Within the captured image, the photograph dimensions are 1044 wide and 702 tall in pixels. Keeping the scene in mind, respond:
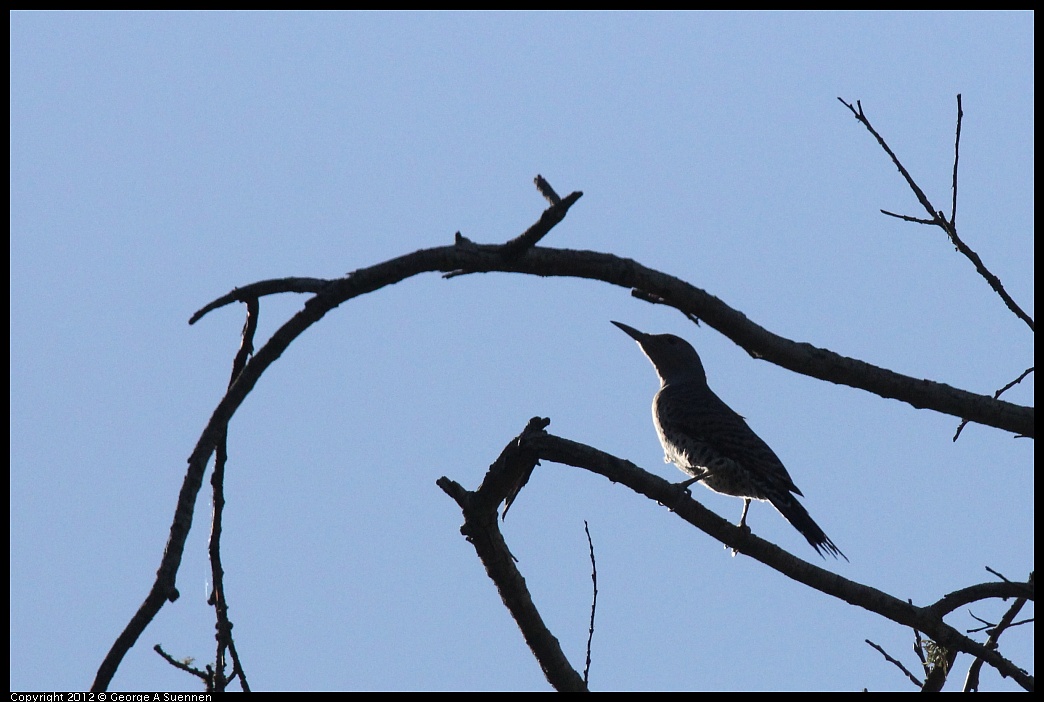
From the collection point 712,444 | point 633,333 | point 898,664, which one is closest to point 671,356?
point 633,333

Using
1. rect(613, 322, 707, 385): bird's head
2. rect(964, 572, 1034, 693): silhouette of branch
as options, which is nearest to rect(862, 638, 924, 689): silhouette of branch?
rect(964, 572, 1034, 693): silhouette of branch

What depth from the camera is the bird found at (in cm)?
740

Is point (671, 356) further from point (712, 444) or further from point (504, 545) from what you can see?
point (504, 545)

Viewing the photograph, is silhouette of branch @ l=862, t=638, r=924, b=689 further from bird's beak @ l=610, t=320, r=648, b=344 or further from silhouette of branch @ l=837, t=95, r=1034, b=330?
bird's beak @ l=610, t=320, r=648, b=344

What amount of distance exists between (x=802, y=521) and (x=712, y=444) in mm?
1152

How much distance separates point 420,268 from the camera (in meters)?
3.17

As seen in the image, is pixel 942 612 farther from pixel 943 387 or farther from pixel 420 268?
pixel 420 268

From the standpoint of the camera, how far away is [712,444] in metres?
8.09

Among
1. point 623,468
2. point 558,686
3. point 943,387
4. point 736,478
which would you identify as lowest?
point 558,686

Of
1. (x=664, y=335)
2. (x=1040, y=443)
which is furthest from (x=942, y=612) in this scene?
(x=664, y=335)

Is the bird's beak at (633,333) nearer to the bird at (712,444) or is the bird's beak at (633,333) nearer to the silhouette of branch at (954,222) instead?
the bird at (712,444)

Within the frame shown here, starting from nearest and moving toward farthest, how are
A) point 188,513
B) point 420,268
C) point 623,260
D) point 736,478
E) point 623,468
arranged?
1. point 188,513
2. point 420,268
3. point 623,260
4. point 623,468
5. point 736,478

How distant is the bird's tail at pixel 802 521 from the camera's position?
6929 millimetres

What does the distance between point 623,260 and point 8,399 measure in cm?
210
